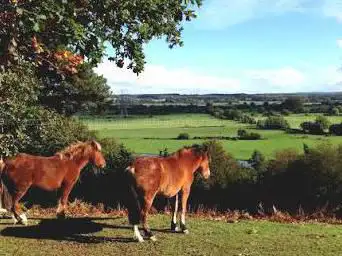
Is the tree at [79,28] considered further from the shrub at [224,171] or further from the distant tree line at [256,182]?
the shrub at [224,171]

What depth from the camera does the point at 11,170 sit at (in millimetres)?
14000

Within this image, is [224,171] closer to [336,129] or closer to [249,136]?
[249,136]

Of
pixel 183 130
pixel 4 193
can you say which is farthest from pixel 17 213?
pixel 183 130

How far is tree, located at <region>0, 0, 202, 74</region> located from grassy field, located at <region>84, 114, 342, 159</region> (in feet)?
240

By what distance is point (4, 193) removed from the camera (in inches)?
573

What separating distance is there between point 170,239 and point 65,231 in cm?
259

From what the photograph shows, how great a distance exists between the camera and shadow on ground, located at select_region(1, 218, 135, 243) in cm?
1231

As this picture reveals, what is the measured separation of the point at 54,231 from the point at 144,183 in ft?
8.78

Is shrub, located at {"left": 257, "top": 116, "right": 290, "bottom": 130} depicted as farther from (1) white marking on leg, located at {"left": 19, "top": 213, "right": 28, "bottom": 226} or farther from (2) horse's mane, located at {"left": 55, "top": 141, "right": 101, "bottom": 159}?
(1) white marking on leg, located at {"left": 19, "top": 213, "right": 28, "bottom": 226}

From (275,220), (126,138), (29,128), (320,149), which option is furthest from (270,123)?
(275,220)

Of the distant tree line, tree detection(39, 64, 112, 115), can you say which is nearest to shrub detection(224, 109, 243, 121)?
the distant tree line

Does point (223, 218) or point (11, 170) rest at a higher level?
point (11, 170)

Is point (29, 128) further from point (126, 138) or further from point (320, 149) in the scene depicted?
point (126, 138)

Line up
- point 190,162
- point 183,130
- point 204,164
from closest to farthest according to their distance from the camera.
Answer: point 190,162, point 204,164, point 183,130
